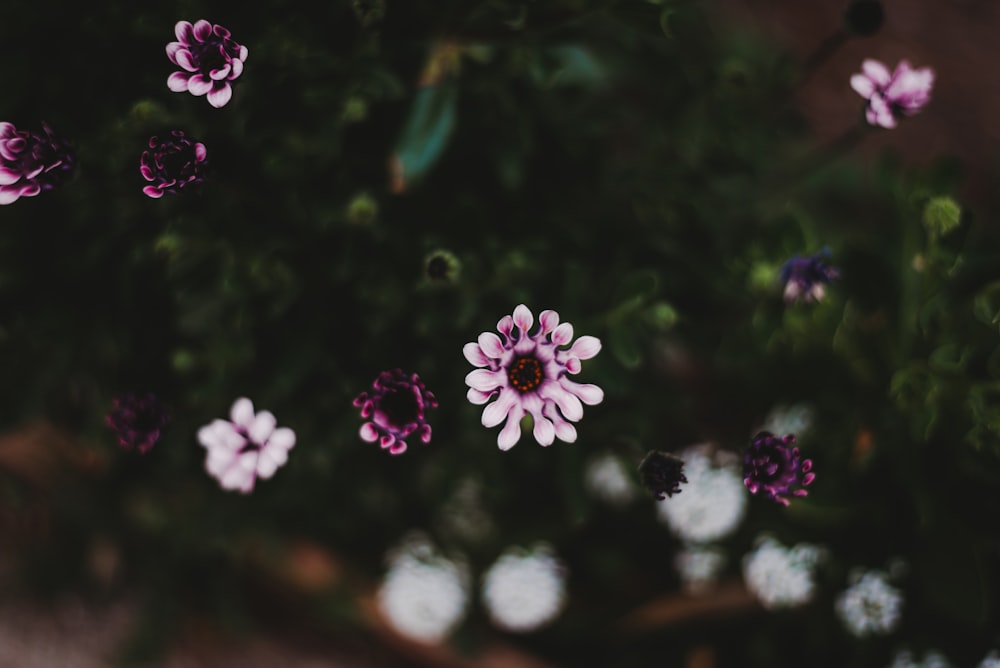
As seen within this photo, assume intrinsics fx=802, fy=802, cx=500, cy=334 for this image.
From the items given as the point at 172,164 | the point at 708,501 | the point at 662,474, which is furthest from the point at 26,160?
the point at 708,501

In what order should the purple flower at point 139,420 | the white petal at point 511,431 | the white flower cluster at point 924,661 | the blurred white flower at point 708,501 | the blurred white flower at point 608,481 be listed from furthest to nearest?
the blurred white flower at point 608,481 < the blurred white flower at point 708,501 < the white flower cluster at point 924,661 < the purple flower at point 139,420 < the white petal at point 511,431

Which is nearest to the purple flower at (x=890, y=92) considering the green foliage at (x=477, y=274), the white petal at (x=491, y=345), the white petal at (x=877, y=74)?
the white petal at (x=877, y=74)

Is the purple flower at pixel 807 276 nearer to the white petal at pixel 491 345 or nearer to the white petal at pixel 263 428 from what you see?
the white petal at pixel 491 345

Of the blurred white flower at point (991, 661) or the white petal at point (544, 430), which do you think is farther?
the blurred white flower at point (991, 661)

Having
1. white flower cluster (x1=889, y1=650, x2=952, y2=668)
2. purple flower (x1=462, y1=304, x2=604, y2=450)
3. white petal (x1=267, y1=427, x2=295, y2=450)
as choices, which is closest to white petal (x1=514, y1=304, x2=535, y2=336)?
purple flower (x1=462, y1=304, x2=604, y2=450)

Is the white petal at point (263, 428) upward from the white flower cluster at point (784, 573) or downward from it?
downward

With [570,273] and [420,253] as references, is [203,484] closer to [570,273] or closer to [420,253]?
[420,253]

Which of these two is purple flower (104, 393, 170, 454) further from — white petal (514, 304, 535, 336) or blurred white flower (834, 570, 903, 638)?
blurred white flower (834, 570, 903, 638)
